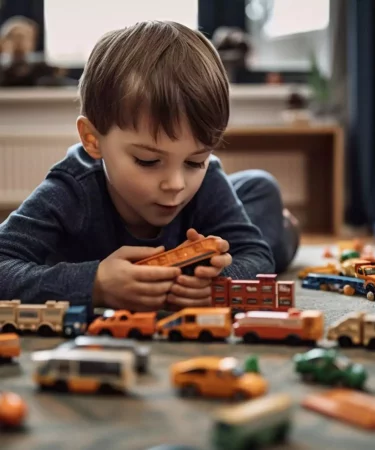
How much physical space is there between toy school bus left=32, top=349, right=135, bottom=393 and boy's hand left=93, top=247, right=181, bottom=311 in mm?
272

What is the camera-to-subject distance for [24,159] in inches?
113

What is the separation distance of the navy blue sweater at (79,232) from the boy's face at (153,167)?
0.28ft

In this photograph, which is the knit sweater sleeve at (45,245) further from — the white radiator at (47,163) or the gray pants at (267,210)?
the white radiator at (47,163)

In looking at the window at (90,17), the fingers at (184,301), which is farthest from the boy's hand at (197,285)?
the window at (90,17)

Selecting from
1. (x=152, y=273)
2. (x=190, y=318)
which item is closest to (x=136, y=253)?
(x=152, y=273)

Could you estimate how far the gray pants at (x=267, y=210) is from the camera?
4.98 feet

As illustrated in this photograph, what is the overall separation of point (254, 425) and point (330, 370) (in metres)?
0.19

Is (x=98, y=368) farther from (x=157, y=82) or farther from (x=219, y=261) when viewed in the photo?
(x=157, y=82)

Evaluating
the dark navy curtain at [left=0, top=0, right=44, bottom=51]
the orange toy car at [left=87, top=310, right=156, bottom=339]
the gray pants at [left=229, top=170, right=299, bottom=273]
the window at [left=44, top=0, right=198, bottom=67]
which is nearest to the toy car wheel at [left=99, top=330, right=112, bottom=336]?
the orange toy car at [left=87, top=310, right=156, bottom=339]

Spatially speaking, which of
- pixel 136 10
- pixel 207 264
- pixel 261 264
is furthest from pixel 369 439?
pixel 136 10

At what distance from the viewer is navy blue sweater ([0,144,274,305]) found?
1042mm

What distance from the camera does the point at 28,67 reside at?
291 cm

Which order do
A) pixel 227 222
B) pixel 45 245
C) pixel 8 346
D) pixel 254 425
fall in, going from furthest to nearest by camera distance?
Answer: pixel 227 222, pixel 45 245, pixel 8 346, pixel 254 425

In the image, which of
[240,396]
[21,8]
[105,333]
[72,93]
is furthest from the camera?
[21,8]
